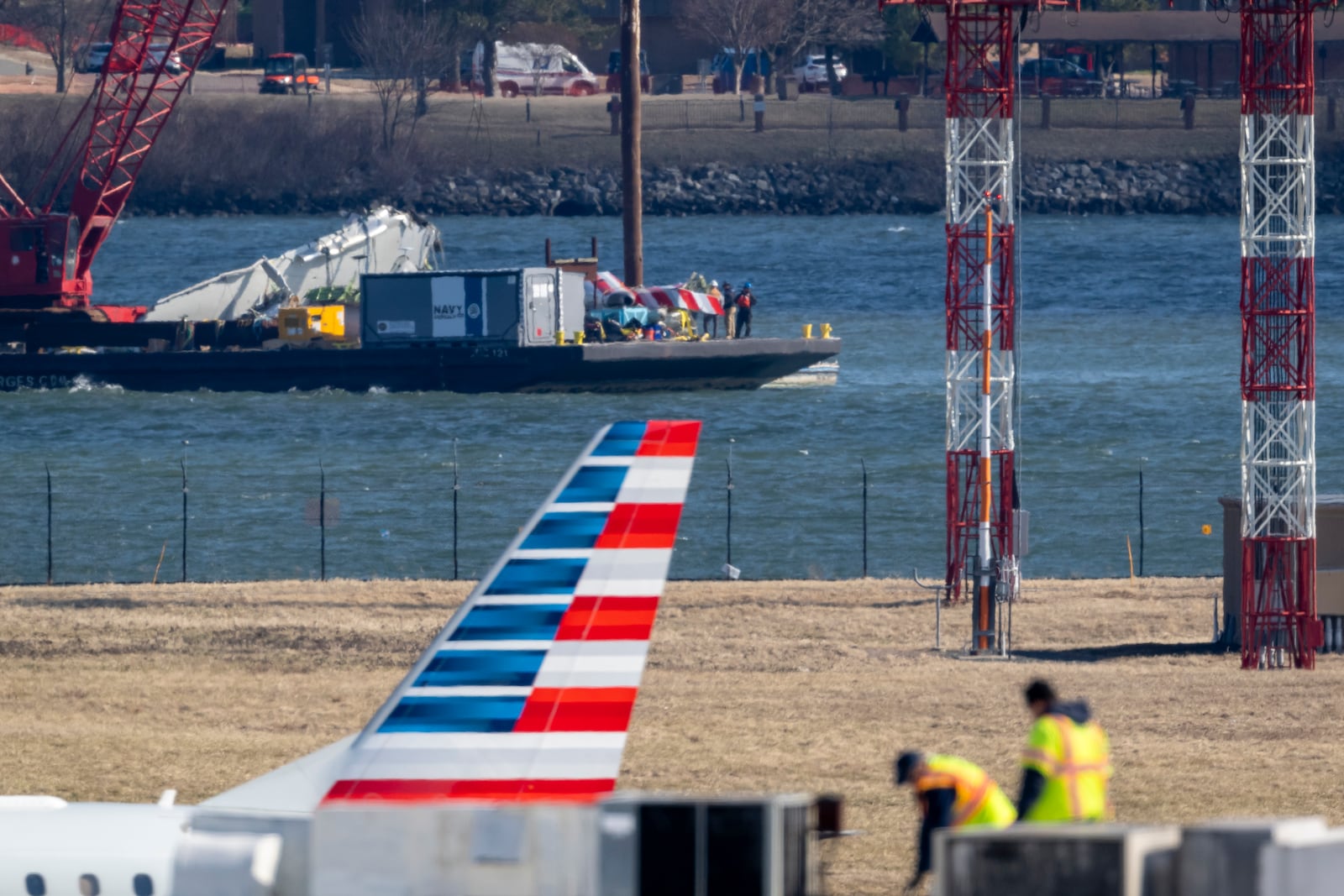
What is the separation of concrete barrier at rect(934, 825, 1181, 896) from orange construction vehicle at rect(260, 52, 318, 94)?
135762 mm

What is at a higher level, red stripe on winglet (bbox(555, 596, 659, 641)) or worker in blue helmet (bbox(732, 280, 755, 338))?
red stripe on winglet (bbox(555, 596, 659, 641))

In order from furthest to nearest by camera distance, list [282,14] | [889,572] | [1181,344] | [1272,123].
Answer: [282,14] → [1181,344] → [889,572] → [1272,123]

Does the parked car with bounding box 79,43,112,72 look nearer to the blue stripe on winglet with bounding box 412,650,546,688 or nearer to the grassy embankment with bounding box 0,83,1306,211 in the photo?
the grassy embankment with bounding box 0,83,1306,211

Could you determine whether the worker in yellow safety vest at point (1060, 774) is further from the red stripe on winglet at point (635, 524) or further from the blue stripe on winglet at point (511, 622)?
the blue stripe on winglet at point (511, 622)

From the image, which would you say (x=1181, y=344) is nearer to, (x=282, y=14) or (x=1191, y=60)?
(x=1191, y=60)

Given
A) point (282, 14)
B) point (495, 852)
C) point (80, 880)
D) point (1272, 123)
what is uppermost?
point (282, 14)

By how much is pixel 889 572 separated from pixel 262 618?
1340 cm

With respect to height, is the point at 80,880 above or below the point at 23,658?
above

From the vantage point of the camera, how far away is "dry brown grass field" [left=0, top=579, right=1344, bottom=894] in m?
18.2

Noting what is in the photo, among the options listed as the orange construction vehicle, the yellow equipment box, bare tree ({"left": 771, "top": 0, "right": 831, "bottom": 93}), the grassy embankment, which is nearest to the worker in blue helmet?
the yellow equipment box

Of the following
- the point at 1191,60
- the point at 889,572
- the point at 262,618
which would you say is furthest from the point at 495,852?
the point at 1191,60

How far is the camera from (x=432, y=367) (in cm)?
6681

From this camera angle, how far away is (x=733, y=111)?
145 metres

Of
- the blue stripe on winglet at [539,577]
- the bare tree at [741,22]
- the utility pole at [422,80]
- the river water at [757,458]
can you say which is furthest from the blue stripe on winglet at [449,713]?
the bare tree at [741,22]
